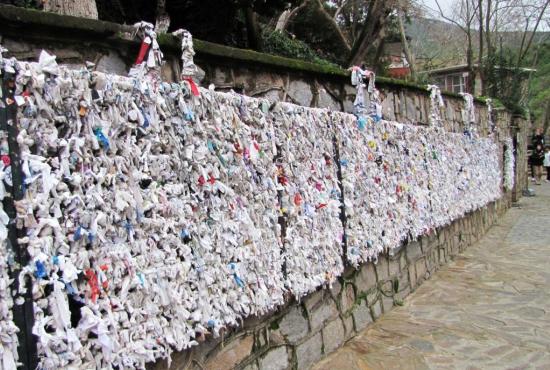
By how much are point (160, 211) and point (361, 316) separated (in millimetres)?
2511

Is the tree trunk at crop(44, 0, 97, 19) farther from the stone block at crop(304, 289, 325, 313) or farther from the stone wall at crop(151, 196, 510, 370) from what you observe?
the stone block at crop(304, 289, 325, 313)

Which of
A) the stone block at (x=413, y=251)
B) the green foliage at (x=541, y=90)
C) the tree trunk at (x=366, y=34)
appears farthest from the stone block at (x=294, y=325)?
the green foliage at (x=541, y=90)

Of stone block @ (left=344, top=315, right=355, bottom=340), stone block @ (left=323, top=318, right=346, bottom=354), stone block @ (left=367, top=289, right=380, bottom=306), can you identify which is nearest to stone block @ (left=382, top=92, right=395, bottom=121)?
stone block @ (left=367, top=289, right=380, bottom=306)

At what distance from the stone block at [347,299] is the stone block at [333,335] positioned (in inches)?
4.5

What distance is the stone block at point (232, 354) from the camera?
2.59 metres

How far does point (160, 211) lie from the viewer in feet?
7.24

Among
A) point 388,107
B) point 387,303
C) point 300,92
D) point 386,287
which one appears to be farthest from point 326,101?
point 387,303

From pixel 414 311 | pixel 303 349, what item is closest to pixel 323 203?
pixel 303 349

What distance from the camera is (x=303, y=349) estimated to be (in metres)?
3.34

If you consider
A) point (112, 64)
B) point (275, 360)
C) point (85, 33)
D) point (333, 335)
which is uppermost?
point (85, 33)

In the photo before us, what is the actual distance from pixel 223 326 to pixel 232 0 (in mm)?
4843

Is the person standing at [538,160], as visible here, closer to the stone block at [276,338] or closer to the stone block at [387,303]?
the stone block at [387,303]

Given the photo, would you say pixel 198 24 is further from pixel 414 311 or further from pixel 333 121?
pixel 414 311

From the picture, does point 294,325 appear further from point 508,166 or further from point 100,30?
point 508,166
